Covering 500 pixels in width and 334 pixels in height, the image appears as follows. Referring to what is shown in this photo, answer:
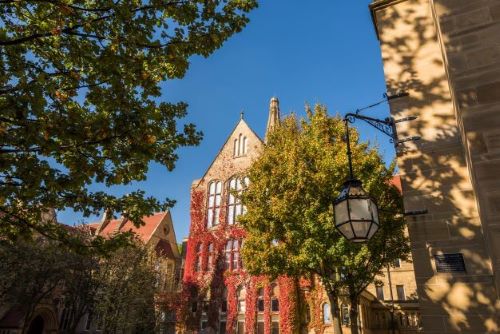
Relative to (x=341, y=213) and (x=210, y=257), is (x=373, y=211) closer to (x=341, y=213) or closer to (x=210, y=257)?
(x=341, y=213)

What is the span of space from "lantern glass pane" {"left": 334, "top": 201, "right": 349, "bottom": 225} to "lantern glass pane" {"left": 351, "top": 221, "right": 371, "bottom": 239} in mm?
165

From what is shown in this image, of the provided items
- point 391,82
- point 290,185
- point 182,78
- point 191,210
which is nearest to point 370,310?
point 290,185

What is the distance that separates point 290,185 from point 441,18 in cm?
1285

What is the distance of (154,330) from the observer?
2970cm

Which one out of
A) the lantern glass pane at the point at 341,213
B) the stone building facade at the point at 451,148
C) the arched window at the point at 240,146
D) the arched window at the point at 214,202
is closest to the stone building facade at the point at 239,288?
the arched window at the point at 214,202

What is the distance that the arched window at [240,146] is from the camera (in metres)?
35.0

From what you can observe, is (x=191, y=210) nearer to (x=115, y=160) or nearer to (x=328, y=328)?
(x=328, y=328)

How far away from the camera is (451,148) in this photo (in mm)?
7395

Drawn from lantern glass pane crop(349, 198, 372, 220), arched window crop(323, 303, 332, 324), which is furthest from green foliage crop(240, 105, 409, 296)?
lantern glass pane crop(349, 198, 372, 220)

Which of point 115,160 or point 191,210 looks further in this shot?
point 191,210

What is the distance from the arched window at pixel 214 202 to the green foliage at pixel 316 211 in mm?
14810

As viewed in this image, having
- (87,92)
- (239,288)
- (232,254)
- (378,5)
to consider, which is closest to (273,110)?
(232,254)

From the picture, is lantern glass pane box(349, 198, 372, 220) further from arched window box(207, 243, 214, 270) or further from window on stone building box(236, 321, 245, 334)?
arched window box(207, 243, 214, 270)

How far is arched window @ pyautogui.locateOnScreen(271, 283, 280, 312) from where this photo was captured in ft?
90.4
